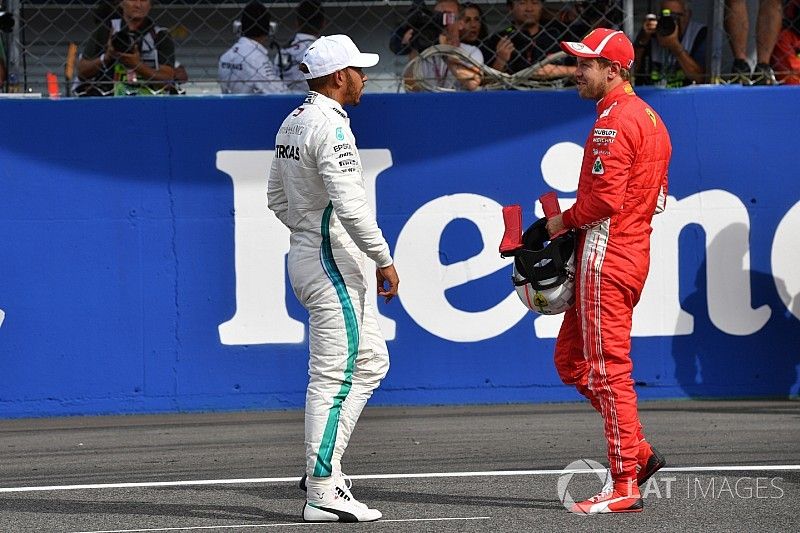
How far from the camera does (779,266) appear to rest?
816 cm

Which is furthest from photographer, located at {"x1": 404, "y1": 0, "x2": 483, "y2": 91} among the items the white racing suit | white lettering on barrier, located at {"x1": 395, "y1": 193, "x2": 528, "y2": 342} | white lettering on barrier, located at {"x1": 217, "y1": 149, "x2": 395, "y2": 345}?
the white racing suit

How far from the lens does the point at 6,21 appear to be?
7984 millimetres

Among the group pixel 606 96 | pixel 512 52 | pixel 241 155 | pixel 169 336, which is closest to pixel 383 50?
pixel 512 52

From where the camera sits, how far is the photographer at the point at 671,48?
8.55m

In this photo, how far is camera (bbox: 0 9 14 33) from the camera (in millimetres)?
7962

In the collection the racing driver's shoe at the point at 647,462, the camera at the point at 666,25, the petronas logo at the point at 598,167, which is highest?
the petronas logo at the point at 598,167

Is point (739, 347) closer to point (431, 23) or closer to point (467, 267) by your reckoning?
point (467, 267)

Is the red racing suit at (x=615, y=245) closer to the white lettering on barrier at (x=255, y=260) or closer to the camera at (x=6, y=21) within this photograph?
the white lettering on barrier at (x=255, y=260)

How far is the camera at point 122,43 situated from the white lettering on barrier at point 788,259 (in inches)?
171

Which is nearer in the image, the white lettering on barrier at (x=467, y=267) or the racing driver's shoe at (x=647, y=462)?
the racing driver's shoe at (x=647, y=462)

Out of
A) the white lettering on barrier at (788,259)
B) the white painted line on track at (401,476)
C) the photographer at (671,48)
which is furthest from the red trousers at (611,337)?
the photographer at (671,48)

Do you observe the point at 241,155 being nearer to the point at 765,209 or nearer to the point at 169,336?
the point at 169,336

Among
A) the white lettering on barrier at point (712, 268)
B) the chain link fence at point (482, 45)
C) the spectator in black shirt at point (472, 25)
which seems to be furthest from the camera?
the spectator in black shirt at point (472, 25)

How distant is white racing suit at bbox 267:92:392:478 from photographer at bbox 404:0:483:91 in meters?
3.27
